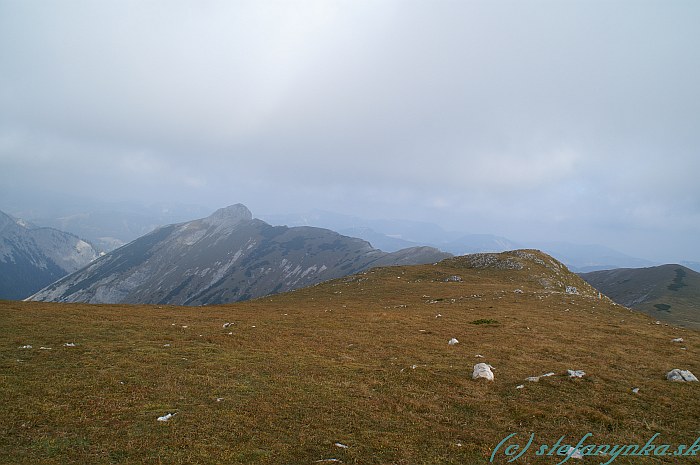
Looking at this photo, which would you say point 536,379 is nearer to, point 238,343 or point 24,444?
point 238,343

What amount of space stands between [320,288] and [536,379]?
49.5m

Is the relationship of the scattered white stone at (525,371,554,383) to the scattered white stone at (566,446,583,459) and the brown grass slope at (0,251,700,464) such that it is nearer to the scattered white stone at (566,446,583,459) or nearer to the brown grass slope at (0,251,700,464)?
the brown grass slope at (0,251,700,464)

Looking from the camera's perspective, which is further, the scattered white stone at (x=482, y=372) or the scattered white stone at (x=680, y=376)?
the scattered white stone at (x=482, y=372)

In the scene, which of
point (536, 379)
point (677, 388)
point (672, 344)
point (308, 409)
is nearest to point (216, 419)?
point (308, 409)

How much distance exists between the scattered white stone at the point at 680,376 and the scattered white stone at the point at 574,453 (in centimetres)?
1064

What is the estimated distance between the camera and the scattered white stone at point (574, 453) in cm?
1097

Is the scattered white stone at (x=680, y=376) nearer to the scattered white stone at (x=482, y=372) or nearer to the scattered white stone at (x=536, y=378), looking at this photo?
the scattered white stone at (x=536, y=378)

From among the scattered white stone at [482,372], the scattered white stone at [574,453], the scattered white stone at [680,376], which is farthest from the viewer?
the scattered white stone at [482,372]

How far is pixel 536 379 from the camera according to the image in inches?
680

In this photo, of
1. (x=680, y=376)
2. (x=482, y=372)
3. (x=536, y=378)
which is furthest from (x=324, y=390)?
(x=680, y=376)

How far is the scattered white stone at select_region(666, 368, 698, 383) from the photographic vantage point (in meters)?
17.2

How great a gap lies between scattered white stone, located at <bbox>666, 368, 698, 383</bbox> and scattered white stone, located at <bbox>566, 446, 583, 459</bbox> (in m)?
10.6

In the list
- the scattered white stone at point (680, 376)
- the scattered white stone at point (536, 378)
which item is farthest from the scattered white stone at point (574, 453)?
the scattered white stone at point (680, 376)

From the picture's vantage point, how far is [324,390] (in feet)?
52.3
